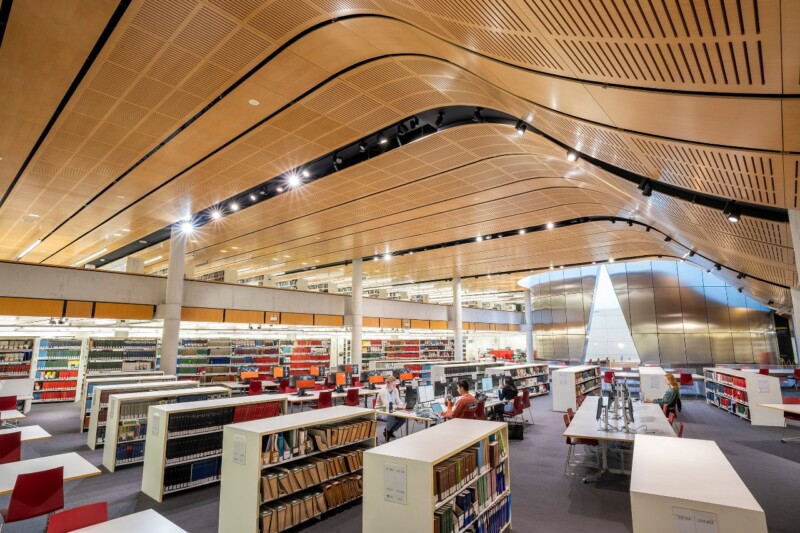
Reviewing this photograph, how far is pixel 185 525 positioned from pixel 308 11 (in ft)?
19.6

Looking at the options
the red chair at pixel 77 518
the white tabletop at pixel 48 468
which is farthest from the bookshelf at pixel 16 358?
the red chair at pixel 77 518

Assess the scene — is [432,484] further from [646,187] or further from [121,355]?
[121,355]

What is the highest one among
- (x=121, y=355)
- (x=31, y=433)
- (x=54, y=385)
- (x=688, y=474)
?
(x=121, y=355)

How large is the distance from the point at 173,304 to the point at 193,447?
6464 millimetres

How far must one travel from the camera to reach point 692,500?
8.59 ft

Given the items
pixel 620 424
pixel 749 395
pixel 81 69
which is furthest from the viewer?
pixel 749 395

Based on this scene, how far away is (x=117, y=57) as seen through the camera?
16.3 feet

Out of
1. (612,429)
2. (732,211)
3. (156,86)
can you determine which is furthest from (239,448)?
Answer: (732,211)

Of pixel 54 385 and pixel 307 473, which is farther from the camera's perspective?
pixel 54 385

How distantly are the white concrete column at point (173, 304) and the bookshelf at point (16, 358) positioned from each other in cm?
619

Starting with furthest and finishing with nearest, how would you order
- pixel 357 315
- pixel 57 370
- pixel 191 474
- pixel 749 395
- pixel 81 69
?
pixel 357 315, pixel 57 370, pixel 749 395, pixel 191 474, pixel 81 69

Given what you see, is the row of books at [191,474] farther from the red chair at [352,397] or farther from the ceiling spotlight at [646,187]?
the ceiling spotlight at [646,187]

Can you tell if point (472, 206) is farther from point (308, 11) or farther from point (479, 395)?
point (308, 11)

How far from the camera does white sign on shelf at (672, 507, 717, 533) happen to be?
2.56 m
